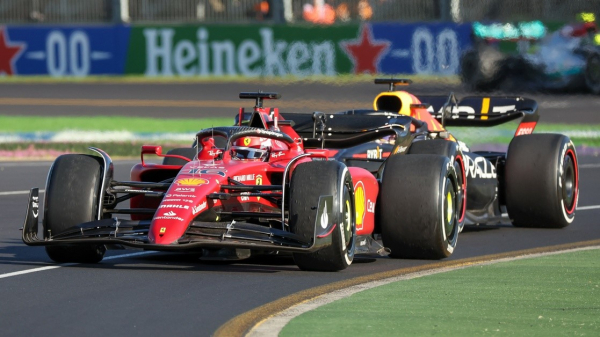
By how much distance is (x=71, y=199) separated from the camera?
9.36m

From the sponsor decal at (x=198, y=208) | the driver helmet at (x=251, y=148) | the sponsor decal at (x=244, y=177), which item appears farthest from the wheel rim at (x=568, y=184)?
the sponsor decal at (x=198, y=208)

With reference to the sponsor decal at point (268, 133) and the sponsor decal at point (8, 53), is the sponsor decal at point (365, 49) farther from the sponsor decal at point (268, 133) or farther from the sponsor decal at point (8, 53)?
the sponsor decal at point (268, 133)

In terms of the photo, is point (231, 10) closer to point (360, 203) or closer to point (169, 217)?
→ point (360, 203)

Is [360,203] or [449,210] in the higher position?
[360,203]

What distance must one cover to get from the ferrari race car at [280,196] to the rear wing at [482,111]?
1.68 metres

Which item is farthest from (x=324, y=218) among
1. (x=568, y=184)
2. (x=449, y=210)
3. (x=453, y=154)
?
(x=568, y=184)

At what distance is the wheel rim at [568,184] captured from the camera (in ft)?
40.9

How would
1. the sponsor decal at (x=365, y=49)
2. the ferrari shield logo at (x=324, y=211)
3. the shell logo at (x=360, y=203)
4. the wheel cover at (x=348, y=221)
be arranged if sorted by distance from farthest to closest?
1. the sponsor decal at (x=365, y=49)
2. the shell logo at (x=360, y=203)
3. the wheel cover at (x=348, y=221)
4. the ferrari shield logo at (x=324, y=211)

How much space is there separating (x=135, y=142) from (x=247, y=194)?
41.9 feet

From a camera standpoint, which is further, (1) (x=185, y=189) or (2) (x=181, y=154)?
(2) (x=181, y=154)

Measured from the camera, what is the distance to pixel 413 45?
31750 mm

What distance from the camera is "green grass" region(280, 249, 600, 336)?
7.00 metres

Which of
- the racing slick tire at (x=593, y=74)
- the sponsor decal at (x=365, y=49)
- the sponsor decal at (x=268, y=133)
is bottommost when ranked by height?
the sponsor decal at (x=268, y=133)

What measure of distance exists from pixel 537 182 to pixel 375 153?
6.06 feet
